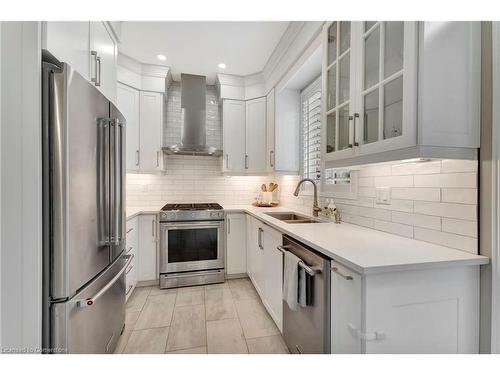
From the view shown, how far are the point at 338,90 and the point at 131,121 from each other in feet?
7.96

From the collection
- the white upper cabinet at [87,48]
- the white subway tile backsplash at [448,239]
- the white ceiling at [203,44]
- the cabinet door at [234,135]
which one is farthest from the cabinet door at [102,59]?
the white subway tile backsplash at [448,239]

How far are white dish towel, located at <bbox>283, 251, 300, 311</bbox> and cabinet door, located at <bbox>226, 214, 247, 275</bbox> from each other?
1.48 m

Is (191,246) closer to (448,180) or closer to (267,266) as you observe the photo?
(267,266)

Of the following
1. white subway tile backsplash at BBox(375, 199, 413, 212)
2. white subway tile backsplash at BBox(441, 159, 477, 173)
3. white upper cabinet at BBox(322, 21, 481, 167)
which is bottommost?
white subway tile backsplash at BBox(375, 199, 413, 212)

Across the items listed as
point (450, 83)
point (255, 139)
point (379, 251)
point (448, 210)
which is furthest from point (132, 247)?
point (450, 83)

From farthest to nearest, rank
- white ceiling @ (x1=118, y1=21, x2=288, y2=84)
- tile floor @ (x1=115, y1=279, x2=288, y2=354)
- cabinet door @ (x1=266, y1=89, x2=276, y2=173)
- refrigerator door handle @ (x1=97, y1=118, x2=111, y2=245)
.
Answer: cabinet door @ (x1=266, y1=89, x2=276, y2=173) < white ceiling @ (x1=118, y1=21, x2=288, y2=84) < tile floor @ (x1=115, y1=279, x2=288, y2=354) < refrigerator door handle @ (x1=97, y1=118, x2=111, y2=245)

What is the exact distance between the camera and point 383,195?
146cm

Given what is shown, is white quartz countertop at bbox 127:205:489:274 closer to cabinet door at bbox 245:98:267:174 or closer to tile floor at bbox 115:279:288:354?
tile floor at bbox 115:279:288:354

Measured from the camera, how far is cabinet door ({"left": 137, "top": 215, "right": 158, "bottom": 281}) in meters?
2.61

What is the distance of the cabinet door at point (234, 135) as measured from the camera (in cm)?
310

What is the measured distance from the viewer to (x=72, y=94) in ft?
3.34

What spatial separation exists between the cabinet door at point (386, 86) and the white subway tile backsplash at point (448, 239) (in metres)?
0.53

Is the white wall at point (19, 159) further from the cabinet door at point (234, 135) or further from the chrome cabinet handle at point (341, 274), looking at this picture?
the cabinet door at point (234, 135)

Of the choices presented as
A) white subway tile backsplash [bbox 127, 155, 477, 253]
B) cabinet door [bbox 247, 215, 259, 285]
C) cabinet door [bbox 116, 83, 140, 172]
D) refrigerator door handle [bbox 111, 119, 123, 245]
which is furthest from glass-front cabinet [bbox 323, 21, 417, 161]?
cabinet door [bbox 116, 83, 140, 172]
